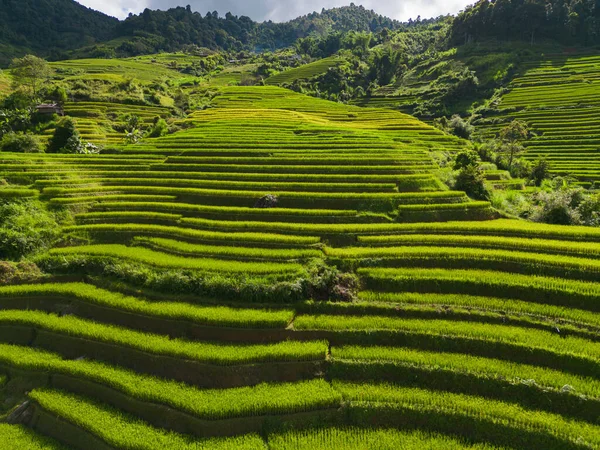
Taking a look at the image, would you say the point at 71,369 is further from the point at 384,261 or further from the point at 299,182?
the point at 299,182

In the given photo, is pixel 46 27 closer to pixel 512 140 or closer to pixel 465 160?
pixel 512 140

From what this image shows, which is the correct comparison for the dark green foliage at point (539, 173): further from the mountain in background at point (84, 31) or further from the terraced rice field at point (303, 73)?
the mountain in background at point (84, 31)

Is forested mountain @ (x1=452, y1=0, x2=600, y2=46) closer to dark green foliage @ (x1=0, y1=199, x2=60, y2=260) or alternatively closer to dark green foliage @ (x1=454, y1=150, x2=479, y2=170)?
dark green foliage @ (x1=454, y1=150, x2=479, y2=170)

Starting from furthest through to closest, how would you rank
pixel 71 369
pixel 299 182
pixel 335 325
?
pixel 299 182, pixel 335 325, pixel 71 369

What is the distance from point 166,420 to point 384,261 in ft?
42.3

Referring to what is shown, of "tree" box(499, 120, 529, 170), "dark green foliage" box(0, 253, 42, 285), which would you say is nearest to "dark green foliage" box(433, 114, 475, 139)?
"tree" box(499, 120, 529, 170)

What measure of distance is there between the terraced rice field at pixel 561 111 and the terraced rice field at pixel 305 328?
119 feet

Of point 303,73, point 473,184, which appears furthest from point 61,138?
point 303,73

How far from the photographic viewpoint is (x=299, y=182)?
95.5ft

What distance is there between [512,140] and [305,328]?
179ft

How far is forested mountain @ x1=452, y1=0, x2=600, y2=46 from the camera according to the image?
89.2 m

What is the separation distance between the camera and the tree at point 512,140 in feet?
151

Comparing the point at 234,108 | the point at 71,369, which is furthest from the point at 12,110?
the point at 71,369

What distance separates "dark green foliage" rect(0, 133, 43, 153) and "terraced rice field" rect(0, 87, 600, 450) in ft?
47.5
